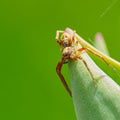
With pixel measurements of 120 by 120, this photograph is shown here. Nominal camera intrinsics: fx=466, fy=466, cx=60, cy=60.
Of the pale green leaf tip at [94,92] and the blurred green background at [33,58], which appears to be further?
the blurred green background at [33,58]

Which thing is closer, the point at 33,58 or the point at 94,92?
the point at 94,92

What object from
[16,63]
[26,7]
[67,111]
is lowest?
[67,111]

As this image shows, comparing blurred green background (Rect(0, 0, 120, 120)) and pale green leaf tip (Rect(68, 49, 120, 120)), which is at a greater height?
blurred green background (Rect(0, 0, 120, 120))

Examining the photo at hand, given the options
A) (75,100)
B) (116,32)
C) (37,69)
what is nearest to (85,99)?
(75,100)

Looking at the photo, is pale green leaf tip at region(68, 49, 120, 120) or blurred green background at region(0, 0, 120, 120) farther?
blurred green background at region(0, 0, 120, 120)

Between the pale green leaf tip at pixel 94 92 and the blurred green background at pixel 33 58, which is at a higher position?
the blurred green background at pixel 33 58

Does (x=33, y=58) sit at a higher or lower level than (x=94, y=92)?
higher

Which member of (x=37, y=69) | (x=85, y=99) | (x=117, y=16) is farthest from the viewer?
Answer: (x=117, y=16)

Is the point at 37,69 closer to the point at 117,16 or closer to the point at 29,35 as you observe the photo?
the point at 29,35
